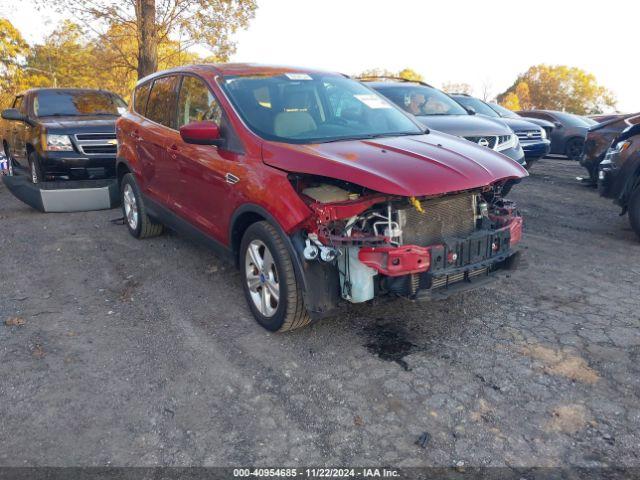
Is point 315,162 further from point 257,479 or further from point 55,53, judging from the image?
point 55,53

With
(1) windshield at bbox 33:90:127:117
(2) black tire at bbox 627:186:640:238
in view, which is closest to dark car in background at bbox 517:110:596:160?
(2) black tire at bbox 627:186:640:238

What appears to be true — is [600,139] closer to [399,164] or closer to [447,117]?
[447,117]

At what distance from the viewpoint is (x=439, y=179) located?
3.28 metres

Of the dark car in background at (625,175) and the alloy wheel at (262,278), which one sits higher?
the dark car in background at (625,175)

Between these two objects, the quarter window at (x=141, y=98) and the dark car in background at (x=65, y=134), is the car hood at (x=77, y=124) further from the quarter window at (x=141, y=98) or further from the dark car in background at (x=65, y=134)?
the quarter window at (x=141, y=98)

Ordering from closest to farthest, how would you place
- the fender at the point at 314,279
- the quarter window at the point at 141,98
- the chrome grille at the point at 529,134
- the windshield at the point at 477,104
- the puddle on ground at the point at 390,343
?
the fender at the point at 314,279, the puddle on ground at the point at 390,343, the quarter window at the point at 141,98, the chrome grille at the point at 529,134, the windshield at the point at 477,104

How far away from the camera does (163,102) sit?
5.40 metres

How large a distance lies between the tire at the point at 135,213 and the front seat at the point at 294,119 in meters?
2.51

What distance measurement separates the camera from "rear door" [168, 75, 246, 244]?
4.08m

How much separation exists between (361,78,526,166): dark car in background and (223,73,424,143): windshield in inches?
113

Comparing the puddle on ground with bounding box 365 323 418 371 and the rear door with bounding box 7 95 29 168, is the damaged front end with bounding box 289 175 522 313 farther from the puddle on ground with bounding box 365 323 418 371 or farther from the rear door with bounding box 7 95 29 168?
the rear door with bounding box 7 95 29 168

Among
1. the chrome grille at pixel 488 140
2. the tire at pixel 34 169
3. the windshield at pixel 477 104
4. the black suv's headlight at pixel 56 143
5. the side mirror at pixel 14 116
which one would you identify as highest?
the windshield at pixel 477 104

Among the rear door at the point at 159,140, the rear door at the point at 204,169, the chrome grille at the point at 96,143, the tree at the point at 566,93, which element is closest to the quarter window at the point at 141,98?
the rear door at the point at 159,140

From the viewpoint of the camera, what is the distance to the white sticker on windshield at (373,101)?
4758 millimetres
